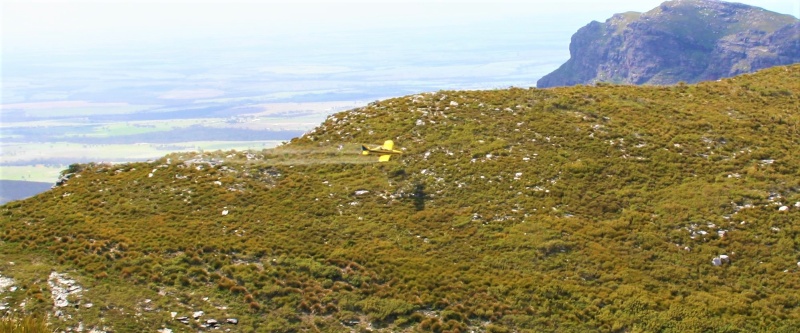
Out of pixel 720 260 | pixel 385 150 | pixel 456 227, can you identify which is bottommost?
pixel 720 260

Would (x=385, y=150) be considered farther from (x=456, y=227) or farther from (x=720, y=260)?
(x=720, y=260)

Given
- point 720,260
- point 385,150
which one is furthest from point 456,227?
point 720,260

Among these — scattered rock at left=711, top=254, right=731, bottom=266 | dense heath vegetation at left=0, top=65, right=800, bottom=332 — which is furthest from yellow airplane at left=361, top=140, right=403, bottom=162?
scattered rock at left=711, top=254, right=731, bottom=266

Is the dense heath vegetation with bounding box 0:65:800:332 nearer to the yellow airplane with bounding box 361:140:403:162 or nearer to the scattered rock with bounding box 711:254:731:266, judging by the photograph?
the scattered rock with bounding box 711:254:731:266

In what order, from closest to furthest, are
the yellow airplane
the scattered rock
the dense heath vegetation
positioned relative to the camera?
the dense heath vegetation
the scattered rock
the yellow airplane

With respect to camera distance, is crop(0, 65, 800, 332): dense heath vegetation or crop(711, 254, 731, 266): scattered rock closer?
crop(0, 65, 800, 332): dense heath vegetation

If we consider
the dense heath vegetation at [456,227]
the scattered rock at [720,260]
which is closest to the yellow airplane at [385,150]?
the dense heath vegetation at [456,227]

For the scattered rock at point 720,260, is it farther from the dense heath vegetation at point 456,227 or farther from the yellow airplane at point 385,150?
the yellow airplane at point 385,150

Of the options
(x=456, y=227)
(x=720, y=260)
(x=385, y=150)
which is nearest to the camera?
(x=720, y=260)
